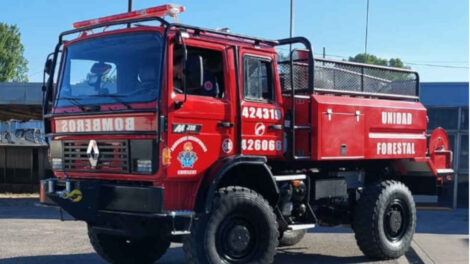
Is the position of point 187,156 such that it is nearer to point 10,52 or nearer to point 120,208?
point 120,208

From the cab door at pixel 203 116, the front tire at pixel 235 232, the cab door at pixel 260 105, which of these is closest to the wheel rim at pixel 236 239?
the front tire at pixel 235 232

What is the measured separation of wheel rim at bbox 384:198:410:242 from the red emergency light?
4.49 meters

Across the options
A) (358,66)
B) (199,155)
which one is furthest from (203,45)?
(358,66)

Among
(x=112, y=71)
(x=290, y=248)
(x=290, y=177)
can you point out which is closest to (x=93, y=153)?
(x=112, y=71)

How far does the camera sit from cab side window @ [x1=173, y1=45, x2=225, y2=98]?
677cm

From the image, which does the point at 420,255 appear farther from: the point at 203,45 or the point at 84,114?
the point at 84,114

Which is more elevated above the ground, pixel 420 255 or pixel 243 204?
pixel 243 204

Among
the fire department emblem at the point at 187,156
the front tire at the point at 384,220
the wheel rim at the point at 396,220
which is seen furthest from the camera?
the wheel rim at the point at 396,220

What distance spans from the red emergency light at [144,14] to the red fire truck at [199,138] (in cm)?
2

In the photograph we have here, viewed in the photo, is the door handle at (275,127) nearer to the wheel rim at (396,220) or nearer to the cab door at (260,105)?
the cab door at (260,105)

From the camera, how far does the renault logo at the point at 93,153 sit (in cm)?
704

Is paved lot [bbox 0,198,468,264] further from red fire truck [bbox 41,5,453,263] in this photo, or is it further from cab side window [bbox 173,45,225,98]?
cab side window [bbox 173,45,225,98]

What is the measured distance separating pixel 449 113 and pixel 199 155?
12.8 metres

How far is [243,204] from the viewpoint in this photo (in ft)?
23.6
